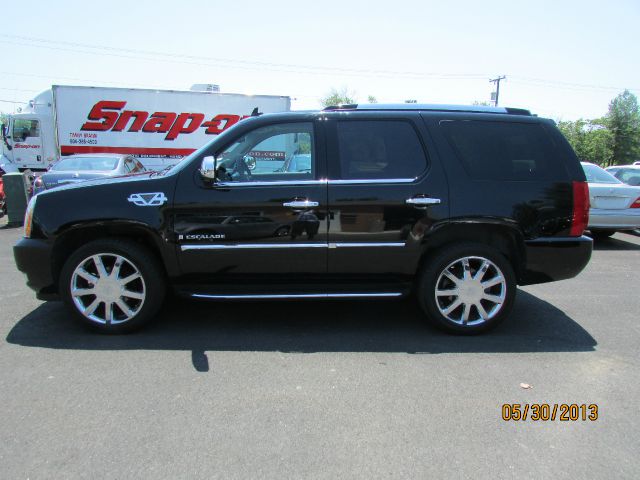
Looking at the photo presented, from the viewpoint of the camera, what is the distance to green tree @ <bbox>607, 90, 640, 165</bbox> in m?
74.8

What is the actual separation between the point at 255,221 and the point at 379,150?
1210mm

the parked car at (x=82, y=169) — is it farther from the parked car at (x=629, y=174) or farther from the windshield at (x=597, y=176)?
the parked car at (x=629, y=174)

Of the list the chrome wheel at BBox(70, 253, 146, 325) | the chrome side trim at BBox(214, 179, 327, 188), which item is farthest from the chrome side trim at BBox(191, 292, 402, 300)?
the chrome side trim at BBox(214, 179, 327, 188)

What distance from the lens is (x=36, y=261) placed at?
3.88 m

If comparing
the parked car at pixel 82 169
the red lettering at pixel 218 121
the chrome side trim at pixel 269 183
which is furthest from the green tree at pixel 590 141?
the chrome side trim at pixel 269 183

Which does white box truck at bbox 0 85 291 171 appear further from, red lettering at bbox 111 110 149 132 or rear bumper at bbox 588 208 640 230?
rear bumper at bbox 588 208 640 230

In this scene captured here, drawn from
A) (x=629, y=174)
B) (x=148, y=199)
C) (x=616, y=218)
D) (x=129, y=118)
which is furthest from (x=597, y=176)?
(x=129, y=118)

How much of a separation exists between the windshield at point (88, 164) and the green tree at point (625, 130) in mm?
82452

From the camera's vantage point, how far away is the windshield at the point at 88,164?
10.9 m

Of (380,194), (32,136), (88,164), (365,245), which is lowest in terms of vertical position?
(365,245)

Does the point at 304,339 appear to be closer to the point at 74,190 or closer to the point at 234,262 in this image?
the point at 234,262

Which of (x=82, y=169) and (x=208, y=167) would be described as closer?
(x=208, y=167)

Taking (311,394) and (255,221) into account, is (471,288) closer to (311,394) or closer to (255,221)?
(311,394)
